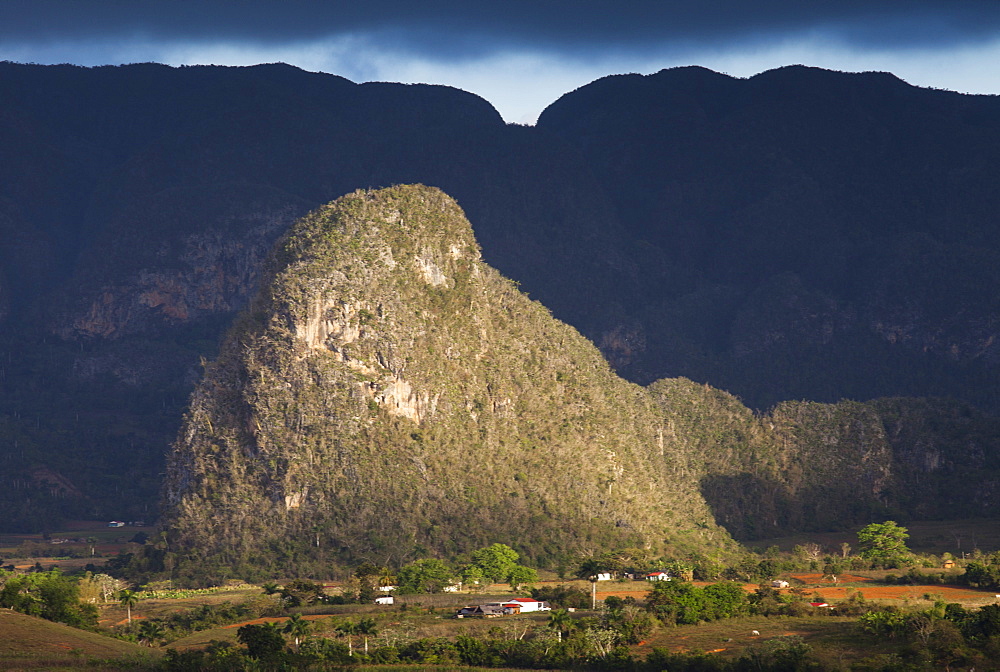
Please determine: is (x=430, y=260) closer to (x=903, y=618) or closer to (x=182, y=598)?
(x=182, y=598)

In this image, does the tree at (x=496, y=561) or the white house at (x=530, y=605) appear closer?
the white house at (x=530, y=605)

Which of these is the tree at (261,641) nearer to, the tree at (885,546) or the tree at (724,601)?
the tree at (724,601)

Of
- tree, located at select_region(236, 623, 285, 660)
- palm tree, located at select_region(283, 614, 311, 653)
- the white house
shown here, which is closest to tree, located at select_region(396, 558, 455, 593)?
the white house

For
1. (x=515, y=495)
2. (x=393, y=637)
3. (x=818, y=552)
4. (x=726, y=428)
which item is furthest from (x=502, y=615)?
(x=726, y=428)

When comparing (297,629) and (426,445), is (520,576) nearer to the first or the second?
(426,445)

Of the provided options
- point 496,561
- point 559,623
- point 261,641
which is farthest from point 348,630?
point 496,561

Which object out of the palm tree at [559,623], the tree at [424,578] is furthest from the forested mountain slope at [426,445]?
the palm tree at [559,623]
